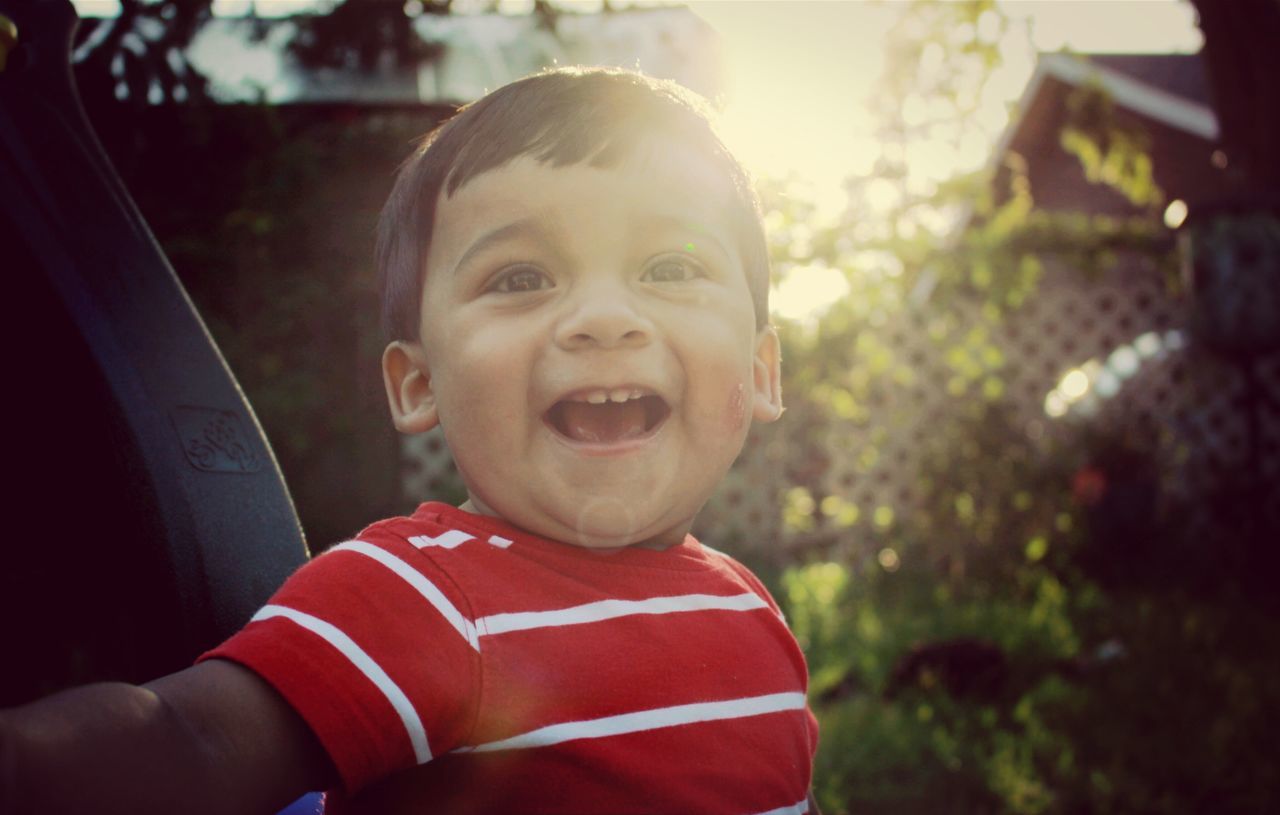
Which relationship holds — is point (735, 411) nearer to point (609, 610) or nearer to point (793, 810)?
point (609, 610)

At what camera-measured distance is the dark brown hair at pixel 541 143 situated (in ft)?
3.43

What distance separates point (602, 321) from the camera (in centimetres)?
99

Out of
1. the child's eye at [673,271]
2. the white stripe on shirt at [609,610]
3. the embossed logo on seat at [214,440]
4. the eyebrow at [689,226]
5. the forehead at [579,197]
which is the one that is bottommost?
the white stripe on shirt at [609,610]

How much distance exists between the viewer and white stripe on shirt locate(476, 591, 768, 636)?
34.9 inches

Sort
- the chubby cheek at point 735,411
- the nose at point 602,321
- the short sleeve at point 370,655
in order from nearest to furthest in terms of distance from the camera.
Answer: the short sleeve at point 370,655
the nose at point 602,321
the chubby cheek at point 735,411

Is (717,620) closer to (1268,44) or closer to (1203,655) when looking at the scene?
(1203,655)

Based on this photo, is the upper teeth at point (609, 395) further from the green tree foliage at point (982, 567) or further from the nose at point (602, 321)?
the green tree foliage at point (982, 567)

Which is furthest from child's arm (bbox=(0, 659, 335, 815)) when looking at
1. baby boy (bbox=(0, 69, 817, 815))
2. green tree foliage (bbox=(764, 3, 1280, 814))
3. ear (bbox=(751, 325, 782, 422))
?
green tree foliage (bbox=(764, 3, 1280, 814))

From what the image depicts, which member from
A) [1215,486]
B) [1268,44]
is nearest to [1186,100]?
[1268,44]

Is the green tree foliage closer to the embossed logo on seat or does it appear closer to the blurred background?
the blurred background

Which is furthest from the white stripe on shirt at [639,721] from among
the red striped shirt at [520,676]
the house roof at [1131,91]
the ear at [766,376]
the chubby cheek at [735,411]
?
the house roof at [1131,91]

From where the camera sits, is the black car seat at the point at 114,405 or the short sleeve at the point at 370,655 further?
the black car seat at the point at 114,405

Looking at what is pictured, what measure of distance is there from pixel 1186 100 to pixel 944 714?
11142 millimetres

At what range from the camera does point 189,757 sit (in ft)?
2.19
